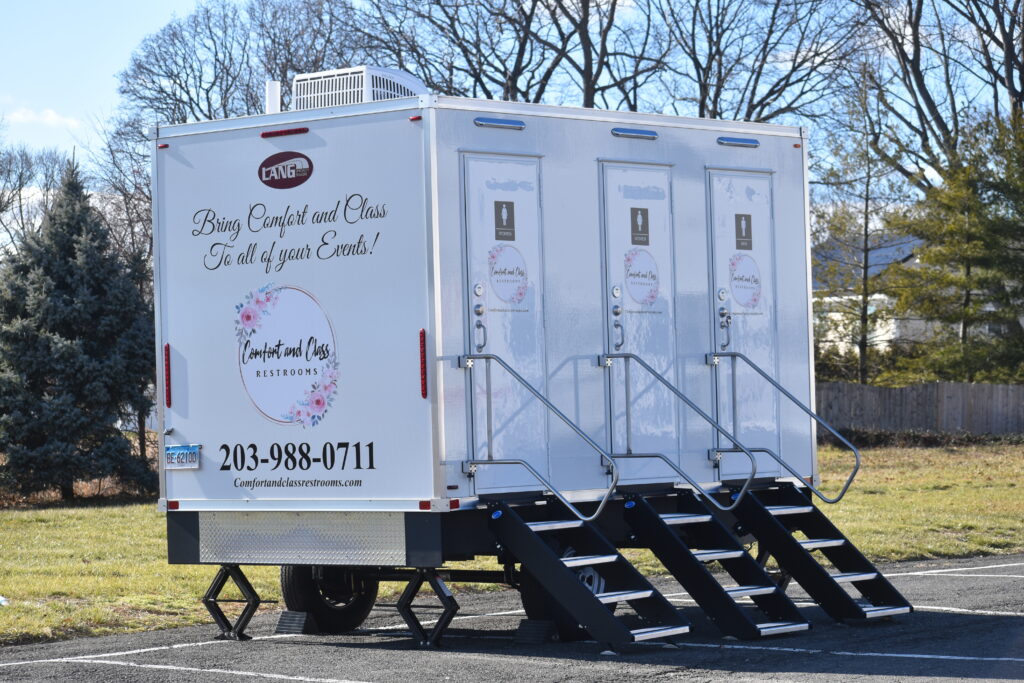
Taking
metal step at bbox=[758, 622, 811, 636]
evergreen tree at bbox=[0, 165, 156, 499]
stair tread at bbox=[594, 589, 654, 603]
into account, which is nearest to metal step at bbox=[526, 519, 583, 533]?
stair tread at bbox=[594, 589, 654, 603]

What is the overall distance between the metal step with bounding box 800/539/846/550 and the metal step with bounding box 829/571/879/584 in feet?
0.71

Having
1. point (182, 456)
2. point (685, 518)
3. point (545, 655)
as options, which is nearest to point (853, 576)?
point (685, 518)

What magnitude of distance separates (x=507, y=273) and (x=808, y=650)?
304cm

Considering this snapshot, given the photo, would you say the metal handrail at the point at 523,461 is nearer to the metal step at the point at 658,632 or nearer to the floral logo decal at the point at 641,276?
the metal step at the point at 658,632

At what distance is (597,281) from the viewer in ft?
32.8

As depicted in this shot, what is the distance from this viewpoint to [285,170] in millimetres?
9648

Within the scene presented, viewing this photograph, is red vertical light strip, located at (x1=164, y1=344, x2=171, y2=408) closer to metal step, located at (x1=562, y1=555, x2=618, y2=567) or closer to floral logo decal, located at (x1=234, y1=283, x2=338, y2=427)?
floral logo decal, located at (x1=234, y1=283, x2=338, y2=427)

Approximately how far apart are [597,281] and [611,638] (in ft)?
8.53

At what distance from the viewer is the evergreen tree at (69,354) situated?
976 inches

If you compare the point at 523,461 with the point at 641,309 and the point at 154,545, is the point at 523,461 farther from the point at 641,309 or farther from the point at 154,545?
the point at 154,545

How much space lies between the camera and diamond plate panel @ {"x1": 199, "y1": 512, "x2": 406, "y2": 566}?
9172mm

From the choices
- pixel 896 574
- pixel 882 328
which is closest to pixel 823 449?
pixel 882 328

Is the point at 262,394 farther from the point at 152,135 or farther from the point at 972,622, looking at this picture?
the point at 972,622

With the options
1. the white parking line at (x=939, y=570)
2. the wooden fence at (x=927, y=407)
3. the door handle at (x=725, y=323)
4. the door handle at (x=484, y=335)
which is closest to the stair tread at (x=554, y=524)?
the door handle at (x=484, y=335)
